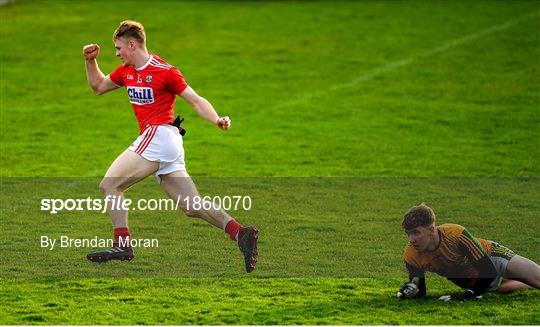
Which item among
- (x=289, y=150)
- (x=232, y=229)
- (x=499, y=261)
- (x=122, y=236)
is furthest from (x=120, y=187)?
(x=289, y=150)

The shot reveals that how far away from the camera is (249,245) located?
1033cm

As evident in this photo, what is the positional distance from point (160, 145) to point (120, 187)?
0.53 m

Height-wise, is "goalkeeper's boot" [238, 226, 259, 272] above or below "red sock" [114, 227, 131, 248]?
below

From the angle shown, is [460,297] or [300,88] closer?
[460,297]

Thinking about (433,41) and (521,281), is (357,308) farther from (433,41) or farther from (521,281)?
(433,41)

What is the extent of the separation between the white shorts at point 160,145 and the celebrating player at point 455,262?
92.7 inches

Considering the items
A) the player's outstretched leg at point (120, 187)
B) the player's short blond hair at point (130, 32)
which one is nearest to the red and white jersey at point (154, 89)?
the player's short blond hair at point (130, 32)

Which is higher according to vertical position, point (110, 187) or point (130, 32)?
point (130, 32)

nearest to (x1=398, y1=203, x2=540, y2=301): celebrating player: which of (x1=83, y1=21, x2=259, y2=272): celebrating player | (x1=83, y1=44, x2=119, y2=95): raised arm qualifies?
(x1=83, y1=21, x2=259, y2=272): celebrating player

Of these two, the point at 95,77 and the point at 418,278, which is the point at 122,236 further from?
the point at 418,278

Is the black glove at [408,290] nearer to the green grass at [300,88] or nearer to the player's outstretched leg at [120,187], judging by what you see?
the player's outstretched leg at [120,187]

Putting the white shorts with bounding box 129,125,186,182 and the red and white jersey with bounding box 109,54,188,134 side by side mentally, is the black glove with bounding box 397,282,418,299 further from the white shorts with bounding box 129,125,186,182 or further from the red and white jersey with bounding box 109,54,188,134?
the red and white jersey with bounding box 109,54,188,134

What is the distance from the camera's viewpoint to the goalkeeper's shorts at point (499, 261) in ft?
31.3

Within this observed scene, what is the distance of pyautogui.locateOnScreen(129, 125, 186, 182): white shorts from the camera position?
10.4 m
